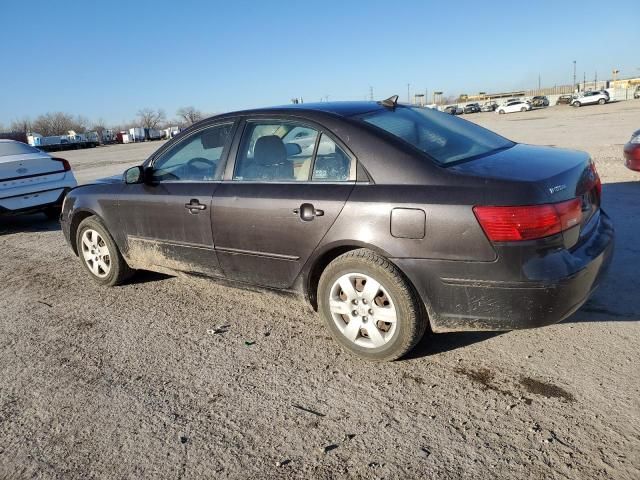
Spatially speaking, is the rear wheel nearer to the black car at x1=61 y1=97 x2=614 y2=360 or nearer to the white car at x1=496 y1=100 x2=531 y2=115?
the black car at x1=61 y1=97 x2=614 y2=360

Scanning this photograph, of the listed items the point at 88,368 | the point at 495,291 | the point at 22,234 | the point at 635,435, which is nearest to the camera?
the point at 635,435

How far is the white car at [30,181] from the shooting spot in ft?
26.1

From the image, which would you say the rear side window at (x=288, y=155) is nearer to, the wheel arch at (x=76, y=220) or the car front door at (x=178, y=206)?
the car front door at (x=178, y=206)

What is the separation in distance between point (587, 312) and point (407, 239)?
1669 millimetres

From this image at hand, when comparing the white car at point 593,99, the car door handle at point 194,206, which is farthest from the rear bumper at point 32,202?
the white car at point 593,99

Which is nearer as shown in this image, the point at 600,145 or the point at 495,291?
the point at 495,291

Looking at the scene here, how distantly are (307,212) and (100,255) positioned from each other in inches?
108

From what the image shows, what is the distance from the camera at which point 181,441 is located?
261 cm

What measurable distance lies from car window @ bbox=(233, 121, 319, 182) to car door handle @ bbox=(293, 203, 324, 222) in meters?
0.22

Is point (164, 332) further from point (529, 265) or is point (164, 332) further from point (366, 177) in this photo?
point (529, 265)

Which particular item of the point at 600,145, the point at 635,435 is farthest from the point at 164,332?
the point at 600,145

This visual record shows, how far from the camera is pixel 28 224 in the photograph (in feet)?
30.5

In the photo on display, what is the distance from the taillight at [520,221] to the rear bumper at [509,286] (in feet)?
0.31

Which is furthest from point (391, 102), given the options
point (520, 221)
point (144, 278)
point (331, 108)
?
point (144, 278)
